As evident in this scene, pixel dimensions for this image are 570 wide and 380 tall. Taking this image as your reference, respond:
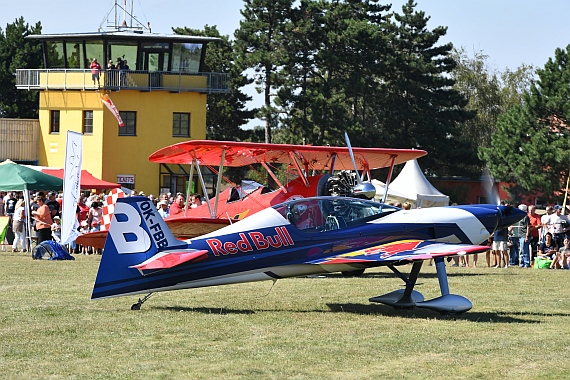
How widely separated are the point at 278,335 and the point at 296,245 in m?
2.08

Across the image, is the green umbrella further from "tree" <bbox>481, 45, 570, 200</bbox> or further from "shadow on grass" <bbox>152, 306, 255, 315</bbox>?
"tree" <bbox>481, 45, 570, 200</bbox>

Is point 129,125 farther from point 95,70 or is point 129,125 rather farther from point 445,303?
point 445,303

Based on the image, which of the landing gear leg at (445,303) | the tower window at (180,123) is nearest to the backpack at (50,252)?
the landing gear leg at (445,303)

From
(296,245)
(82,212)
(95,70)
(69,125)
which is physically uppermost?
(95,70)

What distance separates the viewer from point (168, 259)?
10641mm

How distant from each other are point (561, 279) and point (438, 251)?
764 centimetres

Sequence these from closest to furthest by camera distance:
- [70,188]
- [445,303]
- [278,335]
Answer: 1. [278,335]
2. [445,303]
3. [70,188]

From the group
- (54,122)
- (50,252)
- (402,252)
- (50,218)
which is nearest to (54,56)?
(54,122)

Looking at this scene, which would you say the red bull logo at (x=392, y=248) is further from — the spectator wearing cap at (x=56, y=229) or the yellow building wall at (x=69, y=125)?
the yellow building wall at (x=69, y=125)

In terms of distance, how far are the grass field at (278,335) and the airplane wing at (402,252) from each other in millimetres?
722

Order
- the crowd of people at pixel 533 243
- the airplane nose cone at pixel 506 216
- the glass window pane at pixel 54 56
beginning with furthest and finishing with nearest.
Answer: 1. the glass window pane at pixel 54 56
2. the crowd of people at pixel 533 243
3. the airplane nose cone at pixel 506 216

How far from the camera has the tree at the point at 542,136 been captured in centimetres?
4238

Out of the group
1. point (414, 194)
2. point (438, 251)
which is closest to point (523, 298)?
point (438, 251)

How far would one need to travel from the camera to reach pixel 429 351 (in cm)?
854
